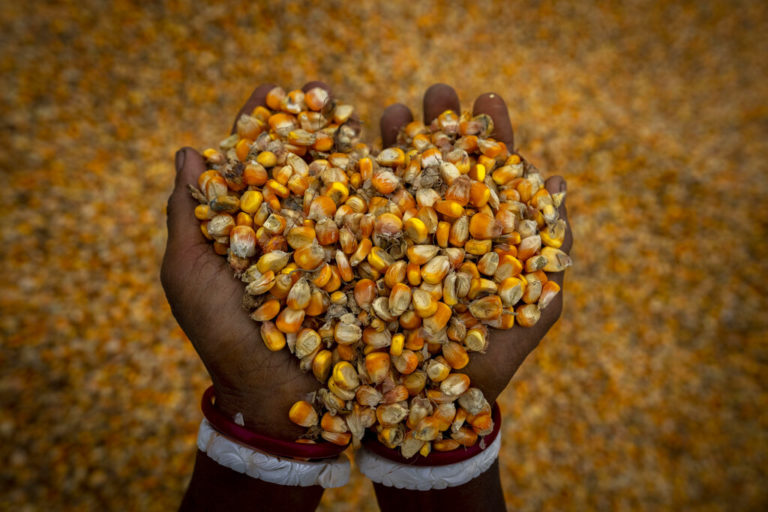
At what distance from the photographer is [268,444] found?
1.52 m

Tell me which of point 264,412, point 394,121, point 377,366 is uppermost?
point 394,121

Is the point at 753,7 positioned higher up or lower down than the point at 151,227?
higher up

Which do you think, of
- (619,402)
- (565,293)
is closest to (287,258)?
(565,293)

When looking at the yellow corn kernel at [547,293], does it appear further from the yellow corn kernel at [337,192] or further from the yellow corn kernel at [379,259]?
the yellow corn kernel at [337,192]

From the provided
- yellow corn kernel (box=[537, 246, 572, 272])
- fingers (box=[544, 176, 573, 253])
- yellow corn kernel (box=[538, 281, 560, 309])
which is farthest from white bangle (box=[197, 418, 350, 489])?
fingers (box=[544, 176, 573, 253])

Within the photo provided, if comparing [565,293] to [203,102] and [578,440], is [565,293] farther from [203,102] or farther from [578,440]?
[203,102]

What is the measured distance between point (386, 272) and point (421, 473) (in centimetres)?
71

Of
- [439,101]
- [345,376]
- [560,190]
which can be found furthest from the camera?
[439,101]

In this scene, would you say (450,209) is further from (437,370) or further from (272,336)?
(272,336)

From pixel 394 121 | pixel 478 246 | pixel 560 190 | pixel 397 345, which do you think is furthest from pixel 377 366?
pixel 394 121

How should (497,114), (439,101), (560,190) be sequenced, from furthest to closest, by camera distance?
(439,101) → (497,114) → (560,190)

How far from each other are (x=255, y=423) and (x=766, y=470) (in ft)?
11.1

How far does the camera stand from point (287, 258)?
1.57 m

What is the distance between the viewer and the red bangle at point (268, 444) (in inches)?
59.8
